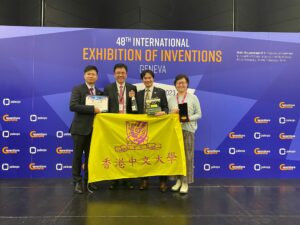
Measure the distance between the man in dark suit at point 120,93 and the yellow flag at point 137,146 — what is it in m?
0.13

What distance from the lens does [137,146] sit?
379 cm

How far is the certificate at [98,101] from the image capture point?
368 cm

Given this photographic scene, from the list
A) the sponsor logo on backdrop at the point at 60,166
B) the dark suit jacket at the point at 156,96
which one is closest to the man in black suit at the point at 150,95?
the dark suit jacket at the point at 156,96

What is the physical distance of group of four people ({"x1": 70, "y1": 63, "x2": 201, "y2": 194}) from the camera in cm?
372

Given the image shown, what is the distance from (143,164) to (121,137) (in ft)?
1.40

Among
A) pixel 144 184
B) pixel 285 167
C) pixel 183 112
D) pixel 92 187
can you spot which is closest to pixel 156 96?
pixel 183 112

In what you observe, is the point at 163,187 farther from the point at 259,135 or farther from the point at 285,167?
the point at 285,167

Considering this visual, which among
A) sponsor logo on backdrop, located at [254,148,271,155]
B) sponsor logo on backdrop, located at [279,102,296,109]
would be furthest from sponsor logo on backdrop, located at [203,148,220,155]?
sponsor logo on backdrop, located at [279,102,296,109]

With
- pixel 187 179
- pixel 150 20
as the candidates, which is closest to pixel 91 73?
pixel 187 179

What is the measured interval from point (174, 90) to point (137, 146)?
41.7 inches

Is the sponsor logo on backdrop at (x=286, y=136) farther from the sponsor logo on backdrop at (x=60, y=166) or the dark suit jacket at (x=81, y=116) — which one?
the sponsor logo on backdrop at (x=60, y=166)

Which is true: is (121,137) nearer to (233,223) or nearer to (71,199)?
(71,199)

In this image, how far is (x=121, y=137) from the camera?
3783 millimetres

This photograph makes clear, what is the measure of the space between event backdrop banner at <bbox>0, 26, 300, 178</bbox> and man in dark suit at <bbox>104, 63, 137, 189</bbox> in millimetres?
546
